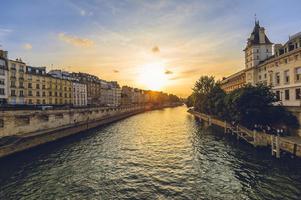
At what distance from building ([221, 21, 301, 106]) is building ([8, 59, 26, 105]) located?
2978 inches

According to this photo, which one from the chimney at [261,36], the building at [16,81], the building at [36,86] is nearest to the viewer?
the building at [16,81]

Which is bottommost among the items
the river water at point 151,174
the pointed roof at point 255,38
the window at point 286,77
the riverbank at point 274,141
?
the river water at point 151,174

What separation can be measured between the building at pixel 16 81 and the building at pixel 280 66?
75646mm

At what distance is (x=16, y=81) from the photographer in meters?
72.4

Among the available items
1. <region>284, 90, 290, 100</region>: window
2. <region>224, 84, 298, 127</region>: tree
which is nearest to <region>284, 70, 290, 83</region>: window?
<region>284, 90, 290, 100</region>: window

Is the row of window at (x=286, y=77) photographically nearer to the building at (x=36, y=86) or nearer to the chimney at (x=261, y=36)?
the chimney at (x=261, y=36)

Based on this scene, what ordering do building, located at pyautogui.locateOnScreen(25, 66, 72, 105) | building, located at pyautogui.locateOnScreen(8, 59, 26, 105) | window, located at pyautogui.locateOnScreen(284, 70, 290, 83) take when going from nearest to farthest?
window, located at pyautogui.locateOnScreen(284, 70, 290, 83)
building, located at pyautogui.locateOnScreen(8, 59, 26, 105)
building, located at pyautogui.locateOnScreen(25, 66, 72, 105)

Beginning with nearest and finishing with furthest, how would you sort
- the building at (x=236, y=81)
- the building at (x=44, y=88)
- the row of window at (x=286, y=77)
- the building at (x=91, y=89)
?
the row of window at (x=286, y=77)
the building at (x=44, y=88)
the building at (x=236, y=81)
the building at (x=91, y=89)

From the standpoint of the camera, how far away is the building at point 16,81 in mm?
69938

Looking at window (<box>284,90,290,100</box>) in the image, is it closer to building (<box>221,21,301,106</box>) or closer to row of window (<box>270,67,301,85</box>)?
building (<box>221,21,301,106</box>)

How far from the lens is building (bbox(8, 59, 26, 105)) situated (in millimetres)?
69938

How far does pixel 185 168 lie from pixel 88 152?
1827 centimetres

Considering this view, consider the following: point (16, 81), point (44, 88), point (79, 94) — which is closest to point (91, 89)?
point (79, 94)

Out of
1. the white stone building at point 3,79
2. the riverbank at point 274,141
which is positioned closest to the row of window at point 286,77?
the riverbank at point 274,141
